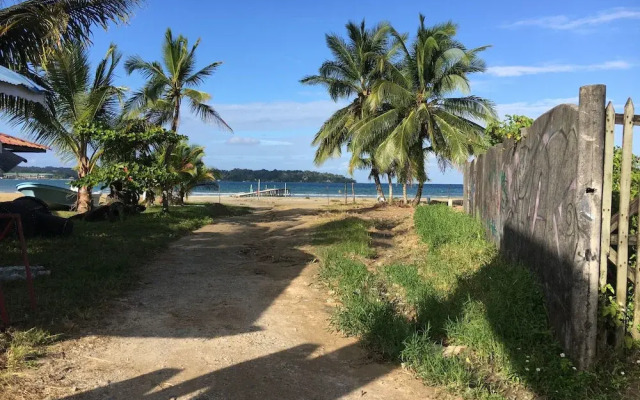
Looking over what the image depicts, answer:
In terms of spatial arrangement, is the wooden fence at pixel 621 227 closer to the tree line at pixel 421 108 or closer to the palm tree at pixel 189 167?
the tree line at pixel 421 108

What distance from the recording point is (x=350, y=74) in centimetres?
2398

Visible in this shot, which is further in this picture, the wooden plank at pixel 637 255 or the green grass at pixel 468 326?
the wooden plank at pixel 637 255

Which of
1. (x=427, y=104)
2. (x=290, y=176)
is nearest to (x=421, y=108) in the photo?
(x=427, y=104)

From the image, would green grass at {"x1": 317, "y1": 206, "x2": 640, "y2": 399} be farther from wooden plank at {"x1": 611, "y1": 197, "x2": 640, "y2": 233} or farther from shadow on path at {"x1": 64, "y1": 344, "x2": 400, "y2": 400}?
wooden plank at {"x1": 611, "y1": 197, "x2": 640, "y2": 233}

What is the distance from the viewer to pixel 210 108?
21172 mm

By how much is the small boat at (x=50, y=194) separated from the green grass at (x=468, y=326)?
1631 centimetres

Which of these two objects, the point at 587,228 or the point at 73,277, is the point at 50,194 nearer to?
the point at 73,277

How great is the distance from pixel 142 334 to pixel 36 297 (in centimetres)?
165

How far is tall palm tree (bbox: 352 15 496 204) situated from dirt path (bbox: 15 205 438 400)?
1369cm

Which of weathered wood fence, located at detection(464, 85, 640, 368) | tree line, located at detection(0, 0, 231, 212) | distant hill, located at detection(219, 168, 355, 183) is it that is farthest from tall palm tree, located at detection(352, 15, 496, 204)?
distant hill, located at detection(219, 168, 355, 183)

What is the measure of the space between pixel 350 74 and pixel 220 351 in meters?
21.1

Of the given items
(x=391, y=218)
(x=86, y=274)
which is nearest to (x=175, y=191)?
(x=391, y=218)

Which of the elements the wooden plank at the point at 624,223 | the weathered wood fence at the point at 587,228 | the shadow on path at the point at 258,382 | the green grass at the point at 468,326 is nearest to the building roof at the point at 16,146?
the green grass at the point at 468,326

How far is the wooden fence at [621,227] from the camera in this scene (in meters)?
3.79
